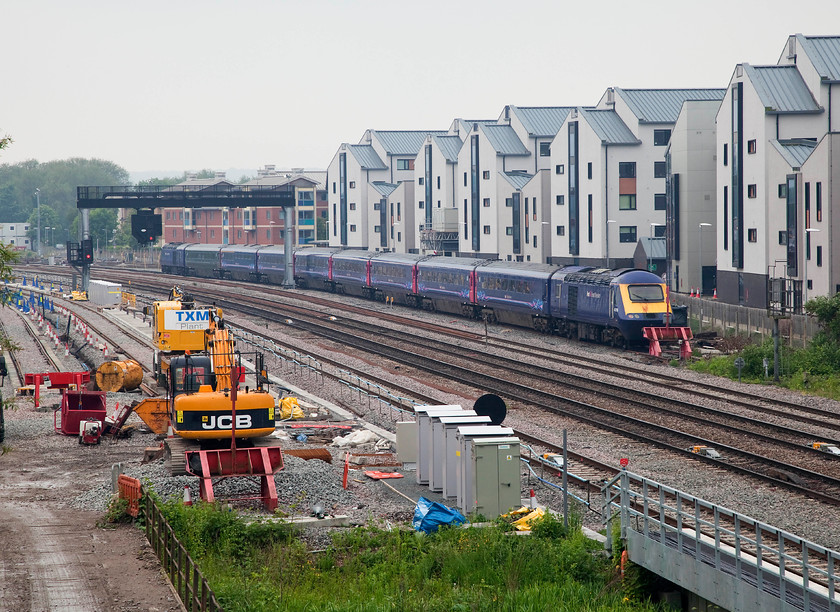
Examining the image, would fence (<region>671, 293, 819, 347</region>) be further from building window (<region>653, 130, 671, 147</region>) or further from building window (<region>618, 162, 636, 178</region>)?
building window (<region>653, 130, 671, 147</region>)

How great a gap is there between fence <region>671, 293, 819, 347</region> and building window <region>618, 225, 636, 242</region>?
1725 cm

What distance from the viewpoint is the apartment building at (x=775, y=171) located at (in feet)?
145

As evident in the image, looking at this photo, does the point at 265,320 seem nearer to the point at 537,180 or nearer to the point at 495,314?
the point at 495,314

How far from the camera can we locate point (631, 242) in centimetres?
6881

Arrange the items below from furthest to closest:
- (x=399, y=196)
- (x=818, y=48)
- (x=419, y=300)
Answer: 1. (x=399, y=196)
2. (x=419, y=300)
3. (x=818, y=48)

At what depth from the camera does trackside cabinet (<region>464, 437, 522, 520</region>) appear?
1862 centimetres

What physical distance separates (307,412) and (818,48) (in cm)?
3394

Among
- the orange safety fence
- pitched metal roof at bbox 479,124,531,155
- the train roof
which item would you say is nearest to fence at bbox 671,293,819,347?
the train roof

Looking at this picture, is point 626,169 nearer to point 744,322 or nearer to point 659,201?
point 659,201

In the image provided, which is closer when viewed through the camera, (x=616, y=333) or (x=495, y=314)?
(x=616, y=333)

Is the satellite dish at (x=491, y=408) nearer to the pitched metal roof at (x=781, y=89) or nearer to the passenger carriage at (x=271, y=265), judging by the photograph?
the pitched metal roof at (x=781, y=89)

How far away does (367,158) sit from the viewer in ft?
346

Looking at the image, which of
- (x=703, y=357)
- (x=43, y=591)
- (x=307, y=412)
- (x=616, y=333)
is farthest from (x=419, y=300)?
(x=43, y=591)

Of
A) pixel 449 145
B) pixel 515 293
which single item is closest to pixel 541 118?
pixel 449 145
